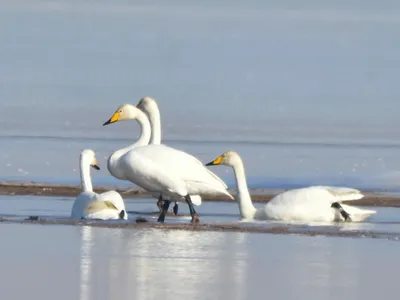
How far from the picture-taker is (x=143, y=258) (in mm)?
10828

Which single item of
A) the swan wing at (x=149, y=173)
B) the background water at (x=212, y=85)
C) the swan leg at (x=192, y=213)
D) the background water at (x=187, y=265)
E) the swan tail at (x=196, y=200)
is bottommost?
the background water at (x=187, y=265)

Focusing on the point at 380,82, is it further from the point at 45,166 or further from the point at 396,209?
the point at 396,209

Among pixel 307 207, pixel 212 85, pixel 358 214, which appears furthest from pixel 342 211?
pixel 212 85

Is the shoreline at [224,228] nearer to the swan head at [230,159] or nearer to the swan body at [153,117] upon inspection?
the swan head at [230,159]

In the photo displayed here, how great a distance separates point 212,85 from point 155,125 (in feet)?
60.4

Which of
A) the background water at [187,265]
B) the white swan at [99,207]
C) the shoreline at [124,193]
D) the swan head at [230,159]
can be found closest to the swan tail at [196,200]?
the swan head at [230,159]

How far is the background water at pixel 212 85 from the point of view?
21.5 meters

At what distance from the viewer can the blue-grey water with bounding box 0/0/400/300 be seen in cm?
1009

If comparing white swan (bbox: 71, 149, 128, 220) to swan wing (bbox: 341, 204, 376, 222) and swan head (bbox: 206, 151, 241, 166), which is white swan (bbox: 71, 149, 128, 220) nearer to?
swan head (bbox: 206, 151, 241, 166)

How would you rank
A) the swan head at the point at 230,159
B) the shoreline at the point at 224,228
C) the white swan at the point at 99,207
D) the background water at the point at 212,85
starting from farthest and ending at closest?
the background water at the point at 212,85 → the swan head at the point at 230,159 → the white swan at the point at 99,207 → the shoreline at the point at 224,228

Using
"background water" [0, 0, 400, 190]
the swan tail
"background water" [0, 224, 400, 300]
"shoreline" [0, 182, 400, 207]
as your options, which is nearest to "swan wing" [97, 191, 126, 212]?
"background water" [0, 224, 400, 300]

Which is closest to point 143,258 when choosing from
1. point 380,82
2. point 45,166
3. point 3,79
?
point 45,166

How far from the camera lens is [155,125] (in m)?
17.4

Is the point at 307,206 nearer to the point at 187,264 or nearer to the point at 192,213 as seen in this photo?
the point at 192,213
